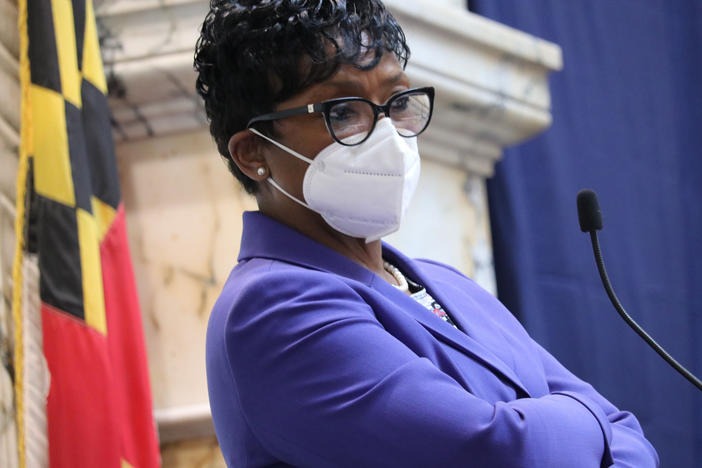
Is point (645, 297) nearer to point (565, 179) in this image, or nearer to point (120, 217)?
point (565, 179)

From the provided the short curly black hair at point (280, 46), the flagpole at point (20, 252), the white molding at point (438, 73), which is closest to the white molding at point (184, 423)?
the flagpole at point (20, 252)

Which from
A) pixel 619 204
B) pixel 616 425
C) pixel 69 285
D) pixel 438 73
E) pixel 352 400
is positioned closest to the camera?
pixel 352 400

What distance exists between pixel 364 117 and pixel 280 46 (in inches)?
4.7

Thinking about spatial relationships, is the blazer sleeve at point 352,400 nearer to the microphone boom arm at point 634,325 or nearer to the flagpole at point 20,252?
the microphone boom arm at point 634,325

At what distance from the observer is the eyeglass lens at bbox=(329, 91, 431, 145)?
1.02 metres

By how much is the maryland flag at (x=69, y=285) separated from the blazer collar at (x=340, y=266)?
0.56 m

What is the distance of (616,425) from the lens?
3.71 ft

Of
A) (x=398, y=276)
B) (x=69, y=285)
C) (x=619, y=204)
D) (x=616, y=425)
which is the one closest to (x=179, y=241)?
(x=69, y=285)

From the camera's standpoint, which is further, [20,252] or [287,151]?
[20,252]

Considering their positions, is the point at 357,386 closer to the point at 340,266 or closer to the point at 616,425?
the point at 340,266

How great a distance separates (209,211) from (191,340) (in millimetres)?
247

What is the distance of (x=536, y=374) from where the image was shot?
110 centimetres

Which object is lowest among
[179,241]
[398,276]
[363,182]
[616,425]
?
[179,241]

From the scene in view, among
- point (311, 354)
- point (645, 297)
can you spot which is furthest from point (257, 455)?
point (645, 297)
